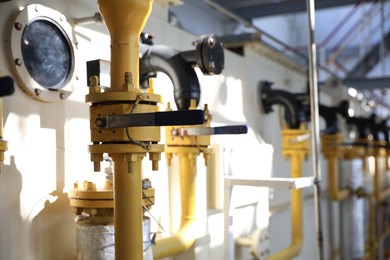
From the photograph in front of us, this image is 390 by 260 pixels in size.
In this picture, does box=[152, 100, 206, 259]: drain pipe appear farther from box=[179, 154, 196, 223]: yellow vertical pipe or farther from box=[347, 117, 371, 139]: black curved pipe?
box=[347, 117, 371, 139]: black curved pipe

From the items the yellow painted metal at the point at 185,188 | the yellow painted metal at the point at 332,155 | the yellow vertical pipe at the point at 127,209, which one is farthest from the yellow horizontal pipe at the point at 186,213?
the yellow painted metal at the point at 332,155

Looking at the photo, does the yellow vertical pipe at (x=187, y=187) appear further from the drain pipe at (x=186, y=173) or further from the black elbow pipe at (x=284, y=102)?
the black elbow pipe at (x=284, y=102)

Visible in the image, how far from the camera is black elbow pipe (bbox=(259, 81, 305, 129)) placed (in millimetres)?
1858

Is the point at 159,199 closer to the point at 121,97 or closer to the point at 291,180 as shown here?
the point at 291,180

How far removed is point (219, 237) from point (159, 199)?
208mm

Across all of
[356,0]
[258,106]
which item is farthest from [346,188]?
[258,106]

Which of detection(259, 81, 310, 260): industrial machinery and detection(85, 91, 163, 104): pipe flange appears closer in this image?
detection(85, 91, 163, 104): pipe flange

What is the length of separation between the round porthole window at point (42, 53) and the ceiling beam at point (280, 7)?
242cm

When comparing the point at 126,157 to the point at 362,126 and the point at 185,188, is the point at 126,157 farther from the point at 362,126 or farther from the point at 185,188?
the point at 362,126

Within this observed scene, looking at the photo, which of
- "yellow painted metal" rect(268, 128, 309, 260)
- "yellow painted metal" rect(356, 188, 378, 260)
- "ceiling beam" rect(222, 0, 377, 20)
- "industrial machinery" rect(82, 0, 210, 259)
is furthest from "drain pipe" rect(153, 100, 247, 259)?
"ceiling beam" rect(222, 0, 377, 20)

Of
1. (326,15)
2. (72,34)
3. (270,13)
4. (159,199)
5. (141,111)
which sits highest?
(326,15)

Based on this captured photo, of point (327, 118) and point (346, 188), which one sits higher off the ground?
point (327, 118)

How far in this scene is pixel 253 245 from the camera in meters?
1.45

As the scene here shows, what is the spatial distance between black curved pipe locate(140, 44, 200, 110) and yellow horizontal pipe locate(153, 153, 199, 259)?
13 cm
